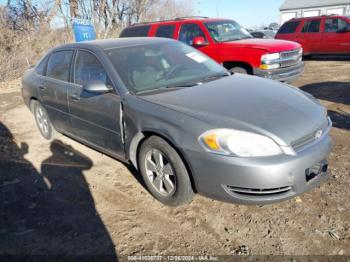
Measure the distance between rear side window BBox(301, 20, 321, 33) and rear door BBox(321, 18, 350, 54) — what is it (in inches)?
11.8

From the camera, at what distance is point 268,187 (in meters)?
2.58

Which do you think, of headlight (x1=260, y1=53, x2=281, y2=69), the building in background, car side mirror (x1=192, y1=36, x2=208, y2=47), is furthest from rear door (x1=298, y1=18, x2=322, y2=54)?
the building in background

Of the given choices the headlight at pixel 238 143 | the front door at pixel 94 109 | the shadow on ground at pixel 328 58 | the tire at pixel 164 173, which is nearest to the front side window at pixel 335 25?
the shadow on ground at pixel 328 58

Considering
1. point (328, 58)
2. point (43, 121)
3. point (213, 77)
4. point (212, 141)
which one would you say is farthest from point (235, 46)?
point (328, 58)

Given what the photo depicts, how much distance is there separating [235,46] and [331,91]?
2.46 m

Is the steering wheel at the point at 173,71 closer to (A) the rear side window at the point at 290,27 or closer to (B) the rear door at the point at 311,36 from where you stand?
(B) the rear door at the point at 311,36

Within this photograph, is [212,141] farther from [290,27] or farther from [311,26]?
[290,27]

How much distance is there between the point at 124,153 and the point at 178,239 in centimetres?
122

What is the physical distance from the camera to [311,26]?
12.7m

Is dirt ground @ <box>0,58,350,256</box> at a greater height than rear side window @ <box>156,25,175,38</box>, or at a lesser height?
lesser

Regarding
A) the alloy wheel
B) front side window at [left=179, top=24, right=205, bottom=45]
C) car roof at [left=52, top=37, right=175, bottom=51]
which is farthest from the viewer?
front side window at [left=179, top=24, right=205, bottom=45]

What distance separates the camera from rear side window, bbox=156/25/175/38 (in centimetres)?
831

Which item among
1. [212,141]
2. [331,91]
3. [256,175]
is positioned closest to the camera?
[256,175]

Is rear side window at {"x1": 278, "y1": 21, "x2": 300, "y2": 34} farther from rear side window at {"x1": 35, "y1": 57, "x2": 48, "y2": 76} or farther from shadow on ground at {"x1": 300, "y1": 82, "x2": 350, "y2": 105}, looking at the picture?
rear side window at {"x1": 35, "y1": 57, "x2": 48, "y2": 76}
